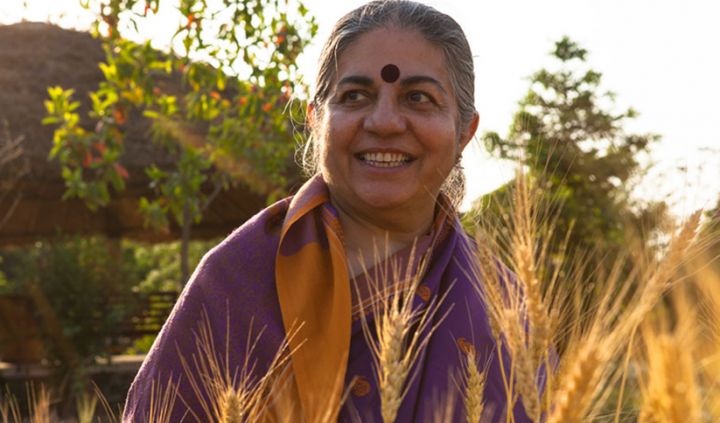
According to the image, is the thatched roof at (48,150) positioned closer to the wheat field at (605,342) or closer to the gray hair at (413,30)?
the gray hair at (413,30)

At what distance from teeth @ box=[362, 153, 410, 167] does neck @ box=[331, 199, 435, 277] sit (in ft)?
0.49

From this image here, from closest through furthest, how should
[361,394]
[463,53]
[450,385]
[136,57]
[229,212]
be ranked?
[450,385], [361,394], [463,53], [136,57], [229,212]

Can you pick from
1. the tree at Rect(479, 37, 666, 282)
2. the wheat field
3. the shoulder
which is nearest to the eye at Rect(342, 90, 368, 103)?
the shoulder

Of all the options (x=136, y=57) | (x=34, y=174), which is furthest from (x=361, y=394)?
(x=34, y=174)

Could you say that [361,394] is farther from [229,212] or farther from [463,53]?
[229,212]

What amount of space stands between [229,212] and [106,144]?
6237mm

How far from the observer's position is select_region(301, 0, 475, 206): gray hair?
6.41 ft

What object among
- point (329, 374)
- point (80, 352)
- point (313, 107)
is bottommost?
point (80, 352)

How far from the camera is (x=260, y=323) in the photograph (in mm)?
1800

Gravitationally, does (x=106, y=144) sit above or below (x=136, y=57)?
below

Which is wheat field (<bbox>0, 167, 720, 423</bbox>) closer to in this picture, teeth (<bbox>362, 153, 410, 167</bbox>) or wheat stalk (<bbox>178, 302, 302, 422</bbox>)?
wheat stalk (<bbox>178, 302, 302, 422</bbox>)

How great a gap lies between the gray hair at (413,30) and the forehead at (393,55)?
0.07ft

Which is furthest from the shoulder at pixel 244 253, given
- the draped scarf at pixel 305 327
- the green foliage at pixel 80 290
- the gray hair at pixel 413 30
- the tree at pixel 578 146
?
the green foliage at pixel 80 290

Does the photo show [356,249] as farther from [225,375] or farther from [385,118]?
[225,375]
